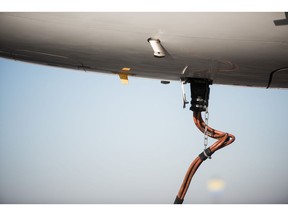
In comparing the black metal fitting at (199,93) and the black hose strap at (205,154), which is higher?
the black metal fitting at (199,93)

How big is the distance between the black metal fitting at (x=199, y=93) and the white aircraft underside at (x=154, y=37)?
0.64m

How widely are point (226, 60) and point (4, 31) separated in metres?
2.40

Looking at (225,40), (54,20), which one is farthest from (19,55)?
(225,40)

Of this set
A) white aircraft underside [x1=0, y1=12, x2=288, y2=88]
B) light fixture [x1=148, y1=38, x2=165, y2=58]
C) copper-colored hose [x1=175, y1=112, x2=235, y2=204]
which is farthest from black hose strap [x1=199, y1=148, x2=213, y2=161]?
light fixture [x1=148, y1=38, x2=165, y2=58]

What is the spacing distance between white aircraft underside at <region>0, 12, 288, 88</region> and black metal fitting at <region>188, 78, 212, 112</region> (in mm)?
636

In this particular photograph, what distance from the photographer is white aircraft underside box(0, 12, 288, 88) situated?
2.05 m

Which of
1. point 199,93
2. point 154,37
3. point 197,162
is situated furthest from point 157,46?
point 197,162

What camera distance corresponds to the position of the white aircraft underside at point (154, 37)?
6.74 ft

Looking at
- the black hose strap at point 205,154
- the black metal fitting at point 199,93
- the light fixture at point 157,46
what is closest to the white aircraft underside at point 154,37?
the light fixture at point 157,46

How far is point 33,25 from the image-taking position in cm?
230

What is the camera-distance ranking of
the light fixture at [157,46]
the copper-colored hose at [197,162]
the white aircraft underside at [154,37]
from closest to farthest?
the white aircraft underside at [154,37]
the light fixture at [157,46]
the copper-colored hose at [197,162]

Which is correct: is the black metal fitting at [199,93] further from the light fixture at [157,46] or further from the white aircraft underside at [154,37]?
the light fixture at [157,46]

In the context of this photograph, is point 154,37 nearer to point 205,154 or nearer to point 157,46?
point 157,46

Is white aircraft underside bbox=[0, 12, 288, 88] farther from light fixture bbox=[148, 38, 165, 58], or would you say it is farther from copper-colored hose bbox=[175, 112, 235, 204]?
copper-colored hose bbox=[175, 112, 235, 204]
